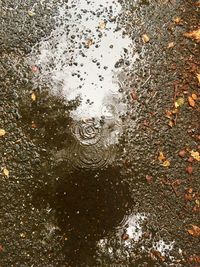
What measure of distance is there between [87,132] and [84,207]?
2.10 feet

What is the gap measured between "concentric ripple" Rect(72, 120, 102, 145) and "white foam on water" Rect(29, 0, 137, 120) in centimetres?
7

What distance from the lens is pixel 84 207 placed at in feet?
11.2

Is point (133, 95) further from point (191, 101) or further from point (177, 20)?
point (177, 20)

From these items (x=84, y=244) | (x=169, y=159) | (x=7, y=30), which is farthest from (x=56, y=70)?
(x=84, y=244)

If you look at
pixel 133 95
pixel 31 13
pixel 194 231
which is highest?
pixel 31 13

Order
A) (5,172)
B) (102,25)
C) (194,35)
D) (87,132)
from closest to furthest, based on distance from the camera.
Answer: (5,172) < (87,132) < (102,25) < (194,35)

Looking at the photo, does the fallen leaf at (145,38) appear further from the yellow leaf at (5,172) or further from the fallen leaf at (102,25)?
the yellow leaf at (5,172)

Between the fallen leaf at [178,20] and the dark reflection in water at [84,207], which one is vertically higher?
the fallen leaf at [178,20]

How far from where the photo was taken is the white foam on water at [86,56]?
3.54 metres

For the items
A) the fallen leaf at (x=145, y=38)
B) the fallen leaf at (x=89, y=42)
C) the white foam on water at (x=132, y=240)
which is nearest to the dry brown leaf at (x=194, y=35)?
the fallen leaf at (x=145, y=38)

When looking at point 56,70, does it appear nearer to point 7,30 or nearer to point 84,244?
point 7,30

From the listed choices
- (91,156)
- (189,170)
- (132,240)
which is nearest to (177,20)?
(189,170)

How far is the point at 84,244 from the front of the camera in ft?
11.1

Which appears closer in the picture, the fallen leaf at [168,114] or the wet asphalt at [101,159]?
the wet asphalt at [101,159]
